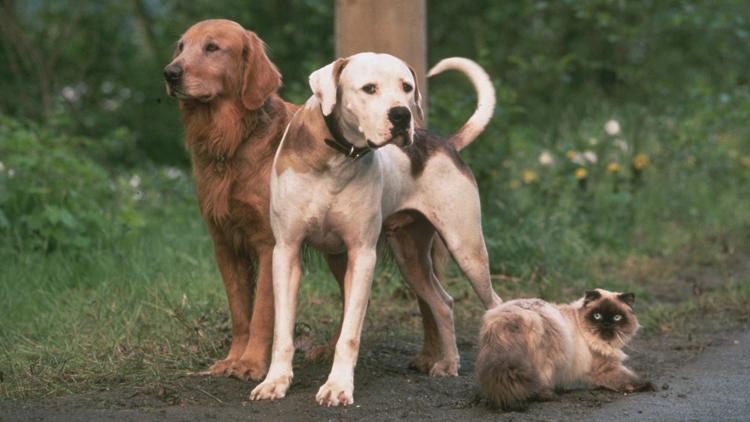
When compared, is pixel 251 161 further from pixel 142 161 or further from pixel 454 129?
pixel 142 161

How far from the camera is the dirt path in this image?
4730 millimetres

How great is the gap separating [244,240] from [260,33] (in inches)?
294

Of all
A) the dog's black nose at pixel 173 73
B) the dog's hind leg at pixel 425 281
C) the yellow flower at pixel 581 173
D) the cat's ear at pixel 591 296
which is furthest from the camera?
the yellow flower at pixel 581 173

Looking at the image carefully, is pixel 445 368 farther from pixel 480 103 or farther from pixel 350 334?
pixel 480 103

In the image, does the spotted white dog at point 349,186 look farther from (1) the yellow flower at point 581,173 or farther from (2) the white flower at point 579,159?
(2) the white flower at point 579,159

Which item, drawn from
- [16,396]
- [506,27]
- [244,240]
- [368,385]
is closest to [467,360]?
[368,385]

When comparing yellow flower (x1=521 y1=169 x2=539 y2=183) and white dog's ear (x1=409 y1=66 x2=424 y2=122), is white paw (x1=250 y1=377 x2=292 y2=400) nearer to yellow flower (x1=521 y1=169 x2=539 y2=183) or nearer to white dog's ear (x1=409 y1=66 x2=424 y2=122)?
white dog's ear (x1=409 y1=66 x2=424 y2=122)

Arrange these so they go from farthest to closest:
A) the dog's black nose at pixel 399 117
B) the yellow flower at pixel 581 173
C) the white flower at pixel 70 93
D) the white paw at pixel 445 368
Result: the white flower at pixel 70 93
the yellow flower at pixel 581 173
the white paw at pixel 445 368
the dog's black nose at pixel 399 117

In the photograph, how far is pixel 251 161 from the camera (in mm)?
5465

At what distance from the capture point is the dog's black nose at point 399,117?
15.5ft

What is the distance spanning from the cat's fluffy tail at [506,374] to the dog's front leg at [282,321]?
2.71ft

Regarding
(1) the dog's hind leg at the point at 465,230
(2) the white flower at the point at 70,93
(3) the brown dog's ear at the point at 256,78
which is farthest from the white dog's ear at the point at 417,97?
(2) the white flower at the point at 70,93

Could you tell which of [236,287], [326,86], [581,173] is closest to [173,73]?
[326,86]

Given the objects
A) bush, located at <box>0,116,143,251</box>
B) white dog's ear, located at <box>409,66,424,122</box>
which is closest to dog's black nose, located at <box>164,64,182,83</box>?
white dog's ear, located at <box>409,66,424,122</box>
